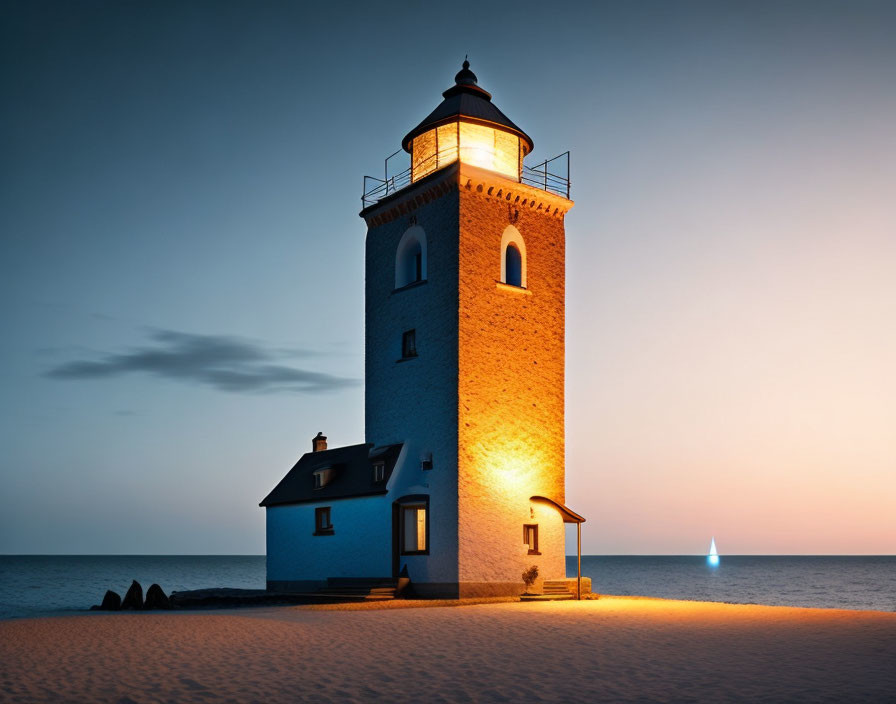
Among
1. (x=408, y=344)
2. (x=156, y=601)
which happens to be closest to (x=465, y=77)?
(x=408, y=344)

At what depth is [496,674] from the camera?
36.5ft

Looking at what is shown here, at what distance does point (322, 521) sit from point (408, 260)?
8.71 m

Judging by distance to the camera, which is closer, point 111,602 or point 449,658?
point 449,658

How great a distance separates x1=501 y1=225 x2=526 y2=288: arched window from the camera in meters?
26.7

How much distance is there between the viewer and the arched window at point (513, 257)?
26.7 m

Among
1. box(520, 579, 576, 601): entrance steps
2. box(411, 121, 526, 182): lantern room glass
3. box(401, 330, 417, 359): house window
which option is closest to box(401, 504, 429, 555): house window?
box(520, 579, 576, 601): entrance steps

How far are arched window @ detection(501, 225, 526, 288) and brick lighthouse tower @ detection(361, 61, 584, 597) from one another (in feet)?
0.15

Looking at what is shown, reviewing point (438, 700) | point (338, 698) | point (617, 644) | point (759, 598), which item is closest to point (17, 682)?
point (338, 698)

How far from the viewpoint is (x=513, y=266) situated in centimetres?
2739

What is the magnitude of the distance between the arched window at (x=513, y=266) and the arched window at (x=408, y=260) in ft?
8.55

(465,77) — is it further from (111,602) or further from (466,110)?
(111,602)

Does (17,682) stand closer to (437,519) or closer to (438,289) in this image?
(437,519)

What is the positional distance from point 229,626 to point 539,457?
12098 mm

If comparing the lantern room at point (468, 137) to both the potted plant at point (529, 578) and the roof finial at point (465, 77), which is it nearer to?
the roof finial at point (465, 77)
